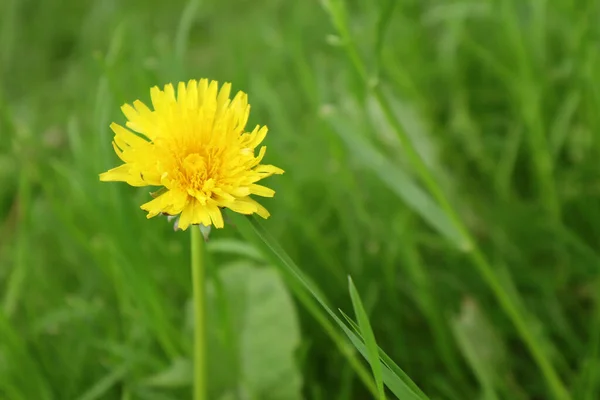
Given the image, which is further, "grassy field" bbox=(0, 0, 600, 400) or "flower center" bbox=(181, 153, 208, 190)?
"grassy field" bbox=(0, 0, 600, 400)

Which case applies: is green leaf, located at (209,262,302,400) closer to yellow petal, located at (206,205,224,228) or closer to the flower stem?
the flower stem

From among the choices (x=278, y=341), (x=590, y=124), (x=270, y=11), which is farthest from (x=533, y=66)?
(x=270, y=11)

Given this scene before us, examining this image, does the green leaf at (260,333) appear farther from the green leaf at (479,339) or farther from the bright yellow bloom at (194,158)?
the bright yellow bloom at (194,158)

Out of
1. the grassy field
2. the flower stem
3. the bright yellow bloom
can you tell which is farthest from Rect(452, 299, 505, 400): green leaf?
the bright yellow bloom

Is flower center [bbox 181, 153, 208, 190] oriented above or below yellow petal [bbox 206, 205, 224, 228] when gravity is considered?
above

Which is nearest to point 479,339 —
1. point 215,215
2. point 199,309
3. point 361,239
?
point 361,239

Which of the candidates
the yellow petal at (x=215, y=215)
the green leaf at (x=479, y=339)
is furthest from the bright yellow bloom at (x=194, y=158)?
the green leaf at (x=479, y=339)
